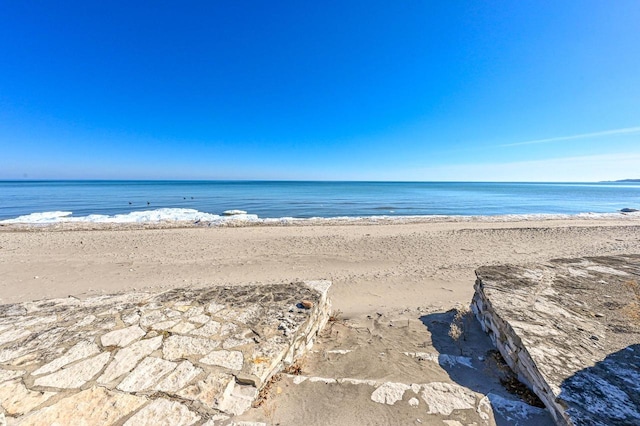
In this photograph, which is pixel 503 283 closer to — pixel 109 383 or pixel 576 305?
pixel 576 305

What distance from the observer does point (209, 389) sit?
2.50 metres

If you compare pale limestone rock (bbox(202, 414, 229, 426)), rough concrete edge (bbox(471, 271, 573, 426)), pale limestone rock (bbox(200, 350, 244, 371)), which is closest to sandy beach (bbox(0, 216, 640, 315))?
rough concrete edge (bbox(471, 271, 573, 426))

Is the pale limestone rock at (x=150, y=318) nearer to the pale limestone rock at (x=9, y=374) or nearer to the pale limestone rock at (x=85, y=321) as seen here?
the pale limestone rock at (x=85, y=321)

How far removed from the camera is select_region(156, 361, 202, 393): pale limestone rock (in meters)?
2.49

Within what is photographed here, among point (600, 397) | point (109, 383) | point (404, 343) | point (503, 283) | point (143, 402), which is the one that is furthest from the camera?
point (503, 283)

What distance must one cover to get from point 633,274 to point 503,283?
2.34 metres

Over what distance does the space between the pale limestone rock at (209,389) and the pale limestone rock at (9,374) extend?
1.56 meters

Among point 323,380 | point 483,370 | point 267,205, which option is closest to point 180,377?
point 323,380

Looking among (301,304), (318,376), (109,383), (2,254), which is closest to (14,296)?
(2,254)

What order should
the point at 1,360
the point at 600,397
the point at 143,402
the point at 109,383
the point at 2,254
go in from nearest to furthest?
1. the point at 600,397
2. the point at 143,402
3. the point at 109,383
4. the point at 1,360
5. the point at 2,254

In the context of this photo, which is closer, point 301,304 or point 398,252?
point 301,304

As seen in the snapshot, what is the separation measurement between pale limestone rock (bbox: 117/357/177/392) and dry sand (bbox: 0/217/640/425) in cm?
100

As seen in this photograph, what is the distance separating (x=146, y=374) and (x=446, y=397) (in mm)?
2948

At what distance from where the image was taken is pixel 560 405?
215 centimetres
